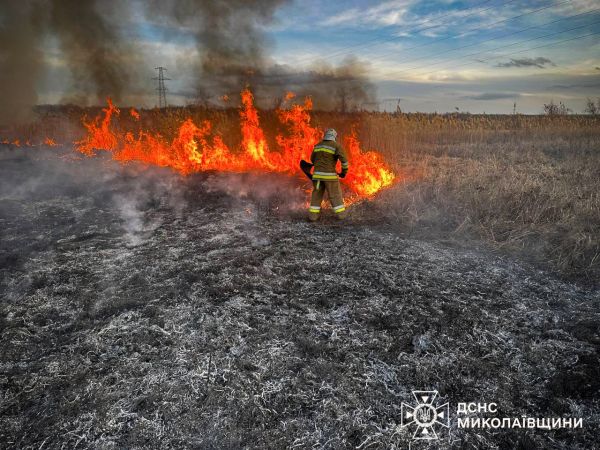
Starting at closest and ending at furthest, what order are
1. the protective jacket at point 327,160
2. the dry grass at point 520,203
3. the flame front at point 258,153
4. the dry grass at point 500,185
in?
the dry grass at point 520,203 → the dry grass at point 500,185 → the protective jacket at point 327,160 → the flame front at point 258,153

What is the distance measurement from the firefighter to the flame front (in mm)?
1992

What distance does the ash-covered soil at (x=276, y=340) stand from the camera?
9.09 ft

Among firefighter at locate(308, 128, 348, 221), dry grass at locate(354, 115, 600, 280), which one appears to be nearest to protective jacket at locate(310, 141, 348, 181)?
firefighter at locate(308, 128, 348, 221)

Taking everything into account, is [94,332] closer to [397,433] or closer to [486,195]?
[397,433]

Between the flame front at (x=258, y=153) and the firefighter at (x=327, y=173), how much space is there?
1992 mm

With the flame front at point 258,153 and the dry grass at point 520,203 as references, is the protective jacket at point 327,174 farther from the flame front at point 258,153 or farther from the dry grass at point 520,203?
the flame front at point 258,153

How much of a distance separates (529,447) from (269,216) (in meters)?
6.46

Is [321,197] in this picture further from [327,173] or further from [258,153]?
[258,153]

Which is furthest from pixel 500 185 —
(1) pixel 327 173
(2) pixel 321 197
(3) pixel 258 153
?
(3) pixel 258 153

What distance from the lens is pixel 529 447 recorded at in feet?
8.54

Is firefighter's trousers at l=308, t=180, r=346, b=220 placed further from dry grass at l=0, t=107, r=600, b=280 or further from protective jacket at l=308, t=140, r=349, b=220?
dry grass at l=0, t=107, r=600, b=280

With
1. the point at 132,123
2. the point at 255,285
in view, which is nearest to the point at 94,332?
the point at 255,285

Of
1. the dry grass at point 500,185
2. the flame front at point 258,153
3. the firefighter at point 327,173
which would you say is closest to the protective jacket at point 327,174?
the firefighter at point 327,173

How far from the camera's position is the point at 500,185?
8.16 metres
